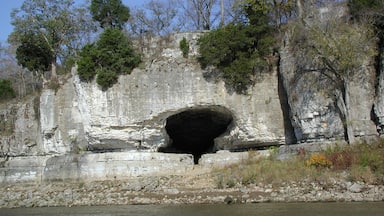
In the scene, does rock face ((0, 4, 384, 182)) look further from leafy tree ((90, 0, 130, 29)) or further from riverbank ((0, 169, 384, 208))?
leafy tree ((90, 0, 130, 29))

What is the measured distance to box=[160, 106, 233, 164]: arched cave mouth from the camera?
33656 mm

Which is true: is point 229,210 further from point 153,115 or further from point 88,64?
point 88,64

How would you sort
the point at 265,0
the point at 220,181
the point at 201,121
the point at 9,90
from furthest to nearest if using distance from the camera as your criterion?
the point at 9,90
the point at 201,121
the point at 265,0
the point at 220,181

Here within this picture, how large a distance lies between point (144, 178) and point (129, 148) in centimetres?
342

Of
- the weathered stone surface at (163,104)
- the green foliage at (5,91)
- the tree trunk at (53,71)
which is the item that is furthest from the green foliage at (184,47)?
the green foliage at (5,91)

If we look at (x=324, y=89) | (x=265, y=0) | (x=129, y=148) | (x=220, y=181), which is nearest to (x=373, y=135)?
(x=324, y=89)

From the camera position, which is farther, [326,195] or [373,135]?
[373,135]

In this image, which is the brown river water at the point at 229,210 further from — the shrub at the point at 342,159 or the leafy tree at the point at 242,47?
the leafy tree at the point at 242,47

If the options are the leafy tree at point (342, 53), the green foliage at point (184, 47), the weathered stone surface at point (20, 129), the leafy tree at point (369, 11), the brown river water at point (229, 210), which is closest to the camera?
the brown river water at point (229, 210)

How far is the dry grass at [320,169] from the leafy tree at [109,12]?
16.4 m

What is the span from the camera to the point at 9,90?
3878 cm

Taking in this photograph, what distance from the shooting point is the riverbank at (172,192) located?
21.3 m

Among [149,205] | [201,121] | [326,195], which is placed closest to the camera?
[326,195]

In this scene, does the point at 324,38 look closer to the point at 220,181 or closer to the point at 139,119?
the point at 220,181
